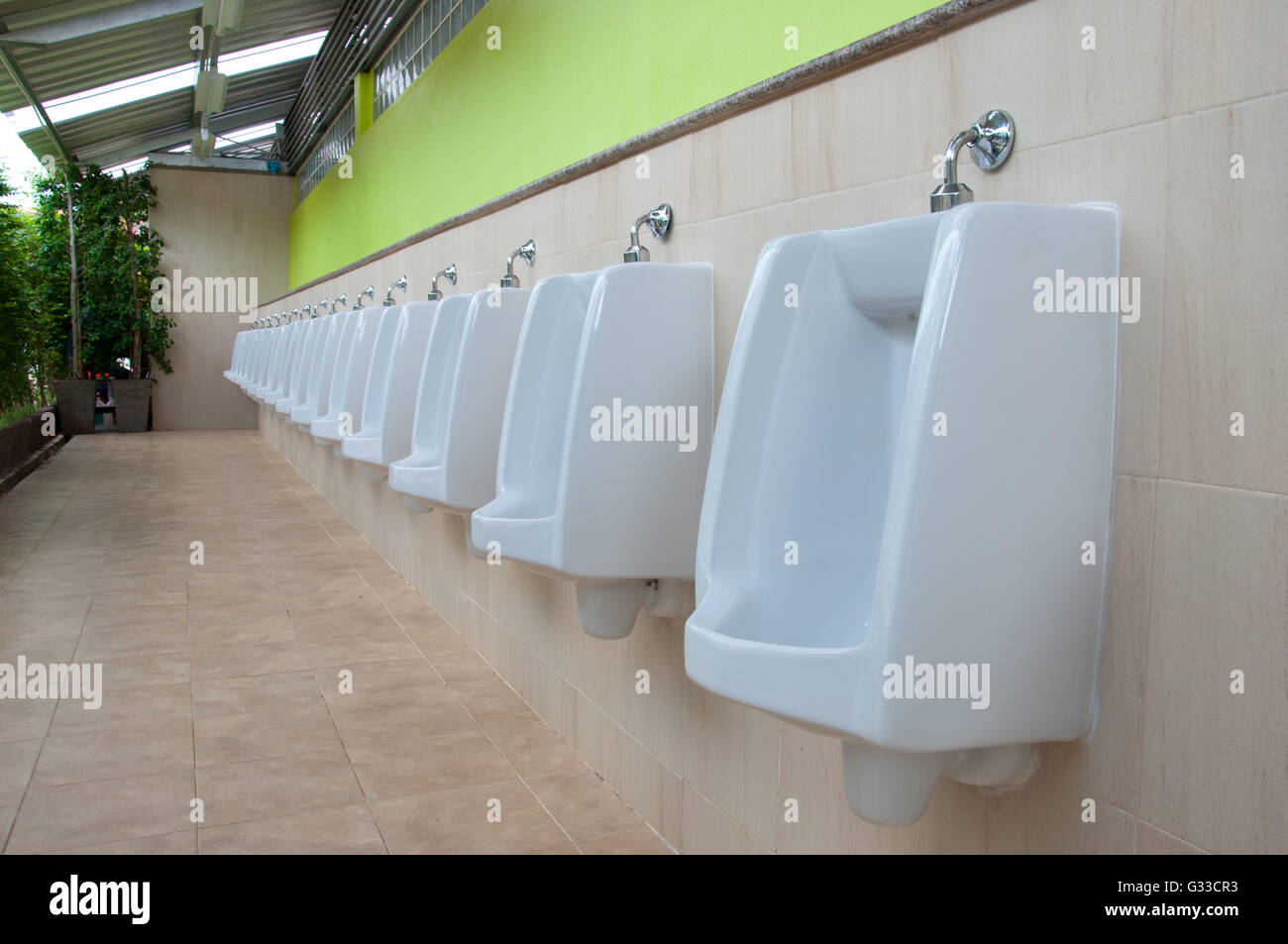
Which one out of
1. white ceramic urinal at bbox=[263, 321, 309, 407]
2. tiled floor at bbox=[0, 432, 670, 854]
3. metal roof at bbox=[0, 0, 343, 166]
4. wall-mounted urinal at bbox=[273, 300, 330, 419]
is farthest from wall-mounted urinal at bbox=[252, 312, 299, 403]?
metal roof at bbox=[0, 0, 343, 166]

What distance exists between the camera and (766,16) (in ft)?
7.08

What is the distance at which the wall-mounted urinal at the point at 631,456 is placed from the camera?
61.4 inches

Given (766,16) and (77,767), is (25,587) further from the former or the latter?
(766,16)

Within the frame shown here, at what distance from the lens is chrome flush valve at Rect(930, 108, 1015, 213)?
1091mm

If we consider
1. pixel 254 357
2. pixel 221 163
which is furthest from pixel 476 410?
pixel 221 163

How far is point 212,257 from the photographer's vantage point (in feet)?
37.3

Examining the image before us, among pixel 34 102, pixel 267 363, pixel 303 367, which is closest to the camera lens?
pixel 303 367

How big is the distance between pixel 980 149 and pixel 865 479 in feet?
1.24

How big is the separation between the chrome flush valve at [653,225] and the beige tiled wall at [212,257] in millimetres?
10514

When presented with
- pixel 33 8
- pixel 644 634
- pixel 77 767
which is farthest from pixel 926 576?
pixel 33 8

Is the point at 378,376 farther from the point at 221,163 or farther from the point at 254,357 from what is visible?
the point at 221,163

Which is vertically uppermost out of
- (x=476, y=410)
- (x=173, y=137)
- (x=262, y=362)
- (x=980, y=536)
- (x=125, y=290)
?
(x=173, y=137)

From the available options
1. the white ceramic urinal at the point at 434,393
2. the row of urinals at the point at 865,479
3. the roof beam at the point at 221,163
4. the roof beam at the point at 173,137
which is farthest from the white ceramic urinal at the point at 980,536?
the roof beam at the point at 221,163

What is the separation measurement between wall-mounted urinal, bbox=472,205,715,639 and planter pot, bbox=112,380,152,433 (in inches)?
398
